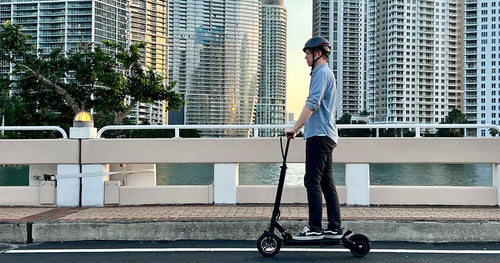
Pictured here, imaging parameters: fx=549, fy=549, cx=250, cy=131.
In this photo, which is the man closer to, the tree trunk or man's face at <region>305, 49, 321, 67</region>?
man's face at <region>305, 49, 321, 67</region>

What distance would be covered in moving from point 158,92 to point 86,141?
24934mm

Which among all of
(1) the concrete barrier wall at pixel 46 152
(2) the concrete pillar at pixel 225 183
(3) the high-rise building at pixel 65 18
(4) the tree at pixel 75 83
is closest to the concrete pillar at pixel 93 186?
(1) the concrete barrier wall at pixel 46 152

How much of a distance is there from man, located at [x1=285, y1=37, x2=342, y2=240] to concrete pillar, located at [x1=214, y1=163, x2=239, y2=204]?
2721mm

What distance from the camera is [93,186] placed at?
8.36m

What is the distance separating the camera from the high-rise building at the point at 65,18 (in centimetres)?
16388

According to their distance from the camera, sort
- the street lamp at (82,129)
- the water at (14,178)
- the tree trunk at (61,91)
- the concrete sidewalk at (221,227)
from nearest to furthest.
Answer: the concrete sidewalk at (221,227)
the street lamp at (82,129)
the tree trunk at (61,91)
the water at (14,178)

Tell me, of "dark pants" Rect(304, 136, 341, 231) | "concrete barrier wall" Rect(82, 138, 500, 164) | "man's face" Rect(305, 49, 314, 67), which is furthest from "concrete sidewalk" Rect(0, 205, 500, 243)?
"man's face" Rect(305, 49, 314, 67)

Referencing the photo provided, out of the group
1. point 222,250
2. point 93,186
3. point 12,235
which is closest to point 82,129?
point 93,186

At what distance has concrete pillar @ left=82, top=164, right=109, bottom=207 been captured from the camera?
27.4 feet

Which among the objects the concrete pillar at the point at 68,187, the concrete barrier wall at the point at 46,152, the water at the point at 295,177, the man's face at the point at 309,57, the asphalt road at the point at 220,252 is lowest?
the water at the point at 295,177

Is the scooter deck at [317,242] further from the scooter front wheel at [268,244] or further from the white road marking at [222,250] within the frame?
the white road marking at [222,250]

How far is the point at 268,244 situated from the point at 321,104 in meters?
1.52

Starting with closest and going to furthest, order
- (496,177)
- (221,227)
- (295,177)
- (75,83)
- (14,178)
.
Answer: (221,227), (496,177), (75,83), (295,177), (14,178)

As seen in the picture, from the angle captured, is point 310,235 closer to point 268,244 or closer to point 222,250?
point 268,244
